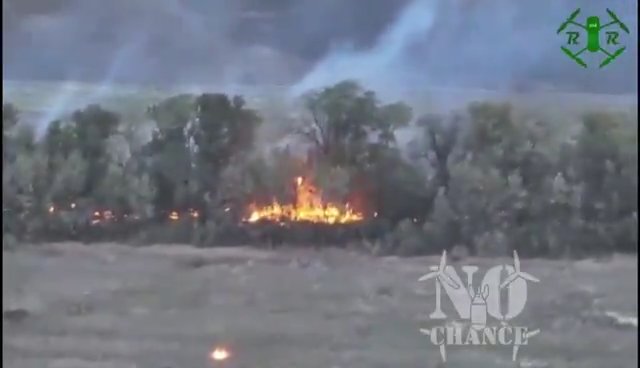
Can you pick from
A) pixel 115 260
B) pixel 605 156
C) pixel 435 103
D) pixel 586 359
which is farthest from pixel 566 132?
pixel 115 260

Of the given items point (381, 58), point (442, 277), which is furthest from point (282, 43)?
point (442, 277)

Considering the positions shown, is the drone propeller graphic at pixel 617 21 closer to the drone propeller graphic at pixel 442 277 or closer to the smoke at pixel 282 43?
the smoke at pixel 282 43

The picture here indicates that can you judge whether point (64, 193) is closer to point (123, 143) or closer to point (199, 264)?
point (123, 143)

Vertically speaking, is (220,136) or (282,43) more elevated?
(282,43)

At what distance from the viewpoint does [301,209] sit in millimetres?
1236

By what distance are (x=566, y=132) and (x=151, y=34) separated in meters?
0.56

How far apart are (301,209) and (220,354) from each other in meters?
0.21

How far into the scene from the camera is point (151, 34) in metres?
1.25

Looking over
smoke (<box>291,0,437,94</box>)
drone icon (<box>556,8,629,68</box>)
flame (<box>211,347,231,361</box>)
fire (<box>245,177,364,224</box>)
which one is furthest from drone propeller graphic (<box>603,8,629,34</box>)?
flame (<box>211,347,231,361</box>)

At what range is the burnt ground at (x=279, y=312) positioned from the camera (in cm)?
120

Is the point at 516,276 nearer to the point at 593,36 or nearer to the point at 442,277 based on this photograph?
the point at 442,277

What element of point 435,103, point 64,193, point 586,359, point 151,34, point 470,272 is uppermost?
point 151,34

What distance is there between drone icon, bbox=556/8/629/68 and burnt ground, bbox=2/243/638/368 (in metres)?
0.26

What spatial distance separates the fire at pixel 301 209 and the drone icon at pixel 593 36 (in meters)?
0.37
